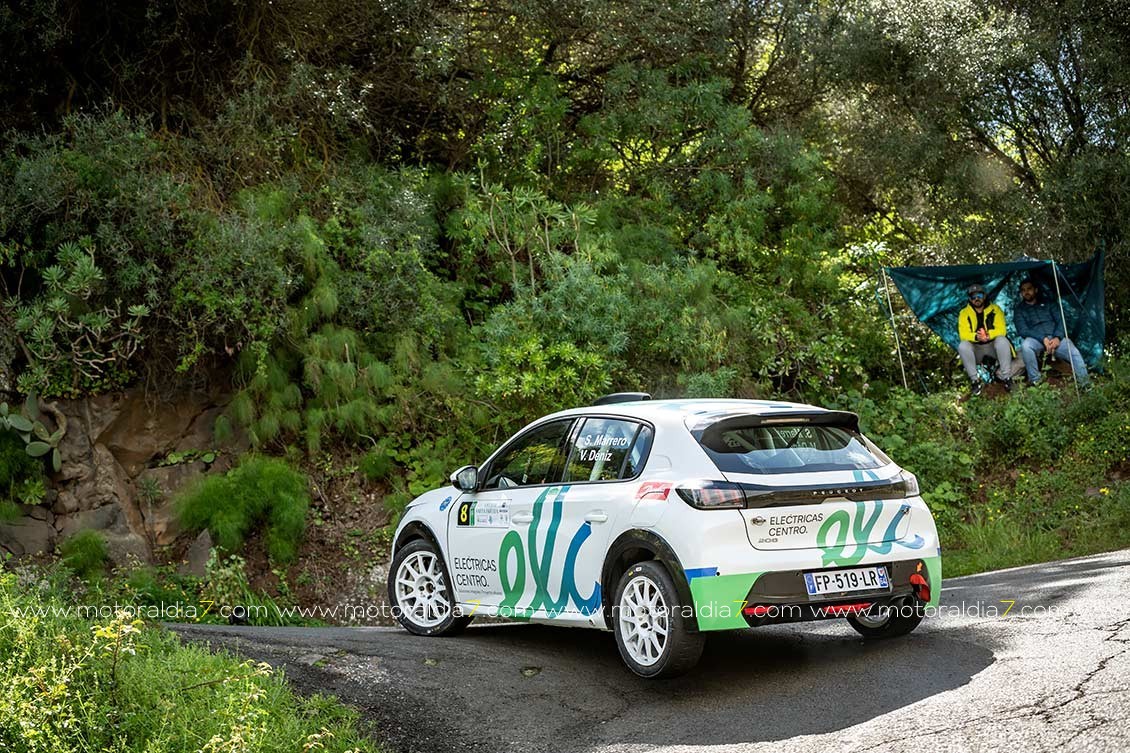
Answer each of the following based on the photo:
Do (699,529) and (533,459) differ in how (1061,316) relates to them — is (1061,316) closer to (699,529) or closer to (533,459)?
(533,459)

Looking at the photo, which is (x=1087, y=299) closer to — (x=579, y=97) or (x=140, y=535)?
(x=579, y=97)

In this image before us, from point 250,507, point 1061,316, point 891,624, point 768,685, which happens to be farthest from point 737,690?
point 1061,316

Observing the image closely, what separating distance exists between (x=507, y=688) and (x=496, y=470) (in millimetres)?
1909

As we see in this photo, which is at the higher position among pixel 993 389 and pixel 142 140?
pixel 142 140

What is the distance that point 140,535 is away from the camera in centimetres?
1317

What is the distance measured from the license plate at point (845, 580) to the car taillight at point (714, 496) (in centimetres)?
60

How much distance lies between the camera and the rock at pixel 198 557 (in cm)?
1271

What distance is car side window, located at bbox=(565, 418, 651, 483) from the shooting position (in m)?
7.48

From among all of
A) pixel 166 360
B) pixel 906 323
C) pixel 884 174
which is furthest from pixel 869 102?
pixel 166 360

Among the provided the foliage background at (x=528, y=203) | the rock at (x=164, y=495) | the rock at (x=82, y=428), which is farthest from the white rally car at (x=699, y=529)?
the rock at (x=82, y=428)

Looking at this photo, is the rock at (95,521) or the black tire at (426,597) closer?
the black tire at (426,597)

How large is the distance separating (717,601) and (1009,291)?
12857 millimetres

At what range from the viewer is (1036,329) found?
696 inches

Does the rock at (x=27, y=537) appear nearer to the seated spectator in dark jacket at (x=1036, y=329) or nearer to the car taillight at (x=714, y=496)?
the car taillight at (x=714, y=496)
